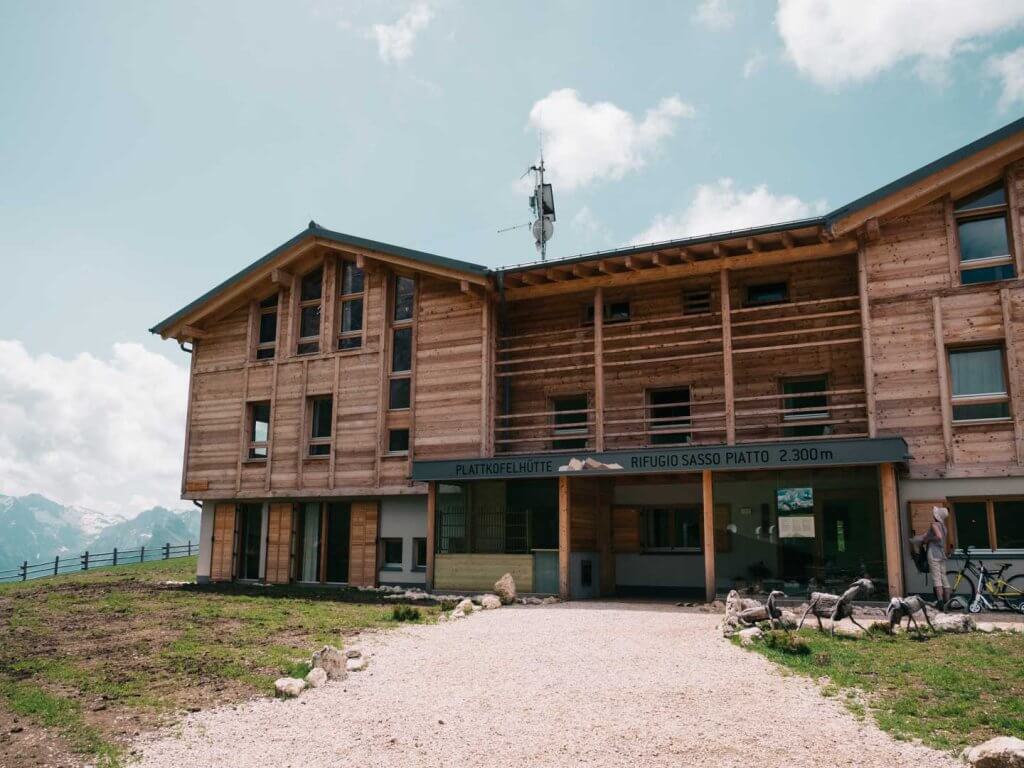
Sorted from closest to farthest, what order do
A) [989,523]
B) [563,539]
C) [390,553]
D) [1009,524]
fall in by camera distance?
[1009,524], [989,523], [563,539], [390,553]

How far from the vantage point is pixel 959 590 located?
1700 centimetres

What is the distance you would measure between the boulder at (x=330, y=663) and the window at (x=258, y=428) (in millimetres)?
17085

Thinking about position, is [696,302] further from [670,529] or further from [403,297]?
[403,297]

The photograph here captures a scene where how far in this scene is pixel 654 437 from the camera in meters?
22.6

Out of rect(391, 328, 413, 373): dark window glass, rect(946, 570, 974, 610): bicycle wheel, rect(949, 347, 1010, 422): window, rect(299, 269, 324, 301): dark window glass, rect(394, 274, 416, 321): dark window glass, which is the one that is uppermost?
rect(299, 269, 324, 301): dark window glass

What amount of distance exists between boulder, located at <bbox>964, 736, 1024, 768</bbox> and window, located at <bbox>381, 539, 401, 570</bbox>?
18866 mm

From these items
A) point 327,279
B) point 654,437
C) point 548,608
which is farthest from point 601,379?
point 327,279

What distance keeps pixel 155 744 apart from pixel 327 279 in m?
19.8

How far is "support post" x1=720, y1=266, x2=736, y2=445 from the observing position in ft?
64.6

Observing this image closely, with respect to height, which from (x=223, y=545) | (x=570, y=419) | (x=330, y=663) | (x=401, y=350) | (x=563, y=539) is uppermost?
(x=401, y=350)

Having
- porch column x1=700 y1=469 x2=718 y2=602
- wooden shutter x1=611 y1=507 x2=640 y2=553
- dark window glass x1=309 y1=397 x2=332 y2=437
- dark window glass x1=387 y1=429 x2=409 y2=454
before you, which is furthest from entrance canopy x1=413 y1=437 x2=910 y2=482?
dark window glass x1=309 y1=397 x2=332 y2=437

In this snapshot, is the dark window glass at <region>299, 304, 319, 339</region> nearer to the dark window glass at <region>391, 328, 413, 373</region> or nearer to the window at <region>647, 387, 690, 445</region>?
the dark window glass at <region>391, 328, 413, 373</region>

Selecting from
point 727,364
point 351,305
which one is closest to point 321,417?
point 351,305

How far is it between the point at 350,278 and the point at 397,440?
549 cm
